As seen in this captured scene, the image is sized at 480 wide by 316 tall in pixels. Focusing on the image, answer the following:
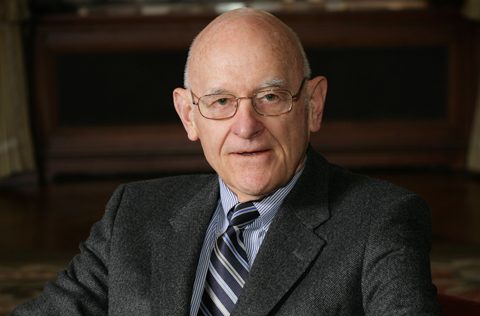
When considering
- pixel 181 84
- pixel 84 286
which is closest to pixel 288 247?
pixel 84 286

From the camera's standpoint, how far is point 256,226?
6.88 feet

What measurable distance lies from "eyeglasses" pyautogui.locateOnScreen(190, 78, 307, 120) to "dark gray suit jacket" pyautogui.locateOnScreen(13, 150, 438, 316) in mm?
217

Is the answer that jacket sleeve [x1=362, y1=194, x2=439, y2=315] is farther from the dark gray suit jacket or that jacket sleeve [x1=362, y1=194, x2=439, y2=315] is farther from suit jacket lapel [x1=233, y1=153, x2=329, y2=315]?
suit jacket lapel [x1=233, y1=153, x2=329, y2=315]

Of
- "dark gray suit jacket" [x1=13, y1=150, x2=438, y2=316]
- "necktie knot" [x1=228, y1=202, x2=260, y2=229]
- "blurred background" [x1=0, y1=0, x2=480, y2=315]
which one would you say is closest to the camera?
"dark gray suit jacket" [x1=13, y1=150, x2=438, y2=316]

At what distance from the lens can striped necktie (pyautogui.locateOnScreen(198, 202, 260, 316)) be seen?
2029 millimetres

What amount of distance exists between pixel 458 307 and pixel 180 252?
1.98 feet

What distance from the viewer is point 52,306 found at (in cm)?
215

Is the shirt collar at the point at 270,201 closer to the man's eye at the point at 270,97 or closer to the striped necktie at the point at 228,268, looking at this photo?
the striped necktie at the point at 228,268

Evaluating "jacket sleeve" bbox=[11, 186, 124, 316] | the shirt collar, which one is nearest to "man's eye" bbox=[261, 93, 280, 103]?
the shirt collar

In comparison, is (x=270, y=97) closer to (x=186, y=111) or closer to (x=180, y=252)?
(x=186, y=111)

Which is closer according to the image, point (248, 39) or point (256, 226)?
point (248, 39)

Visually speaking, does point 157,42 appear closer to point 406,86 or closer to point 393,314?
point 406,86

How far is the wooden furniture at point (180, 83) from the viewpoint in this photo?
301 inches

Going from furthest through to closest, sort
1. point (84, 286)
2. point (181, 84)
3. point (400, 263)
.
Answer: point (181, 84), point (84, 286), point (400, 263)
